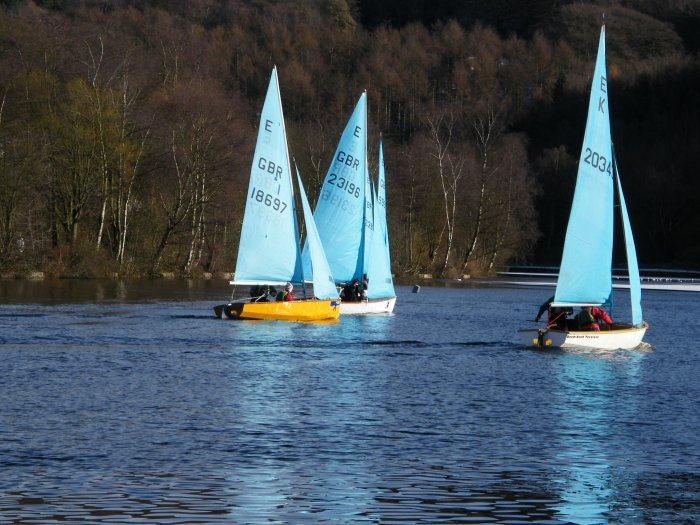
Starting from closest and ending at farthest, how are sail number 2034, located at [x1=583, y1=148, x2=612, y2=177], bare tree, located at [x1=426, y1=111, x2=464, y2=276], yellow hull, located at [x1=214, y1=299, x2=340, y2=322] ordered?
1. sail number 2034, located at [x1=583, y1=148, x2=612, y2=177]
2. yellow hull, located at [x1=214, y1=299, x2=340, y2=322]
3. bare tree, located at [x1=426, y1=111, x2=464, y2=276]

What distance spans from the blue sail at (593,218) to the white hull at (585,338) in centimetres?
A: 108

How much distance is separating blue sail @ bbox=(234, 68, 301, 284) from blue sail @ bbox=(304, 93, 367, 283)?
551cm

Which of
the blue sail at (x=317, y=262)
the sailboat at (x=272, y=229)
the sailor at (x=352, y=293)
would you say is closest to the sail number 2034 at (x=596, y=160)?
the sailboat at (x=272, y=229)

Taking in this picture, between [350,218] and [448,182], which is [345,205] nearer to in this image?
[350,218]


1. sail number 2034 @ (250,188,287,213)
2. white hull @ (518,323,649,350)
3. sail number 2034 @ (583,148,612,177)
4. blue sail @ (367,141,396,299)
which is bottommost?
white hull @ (518,323,649,350)

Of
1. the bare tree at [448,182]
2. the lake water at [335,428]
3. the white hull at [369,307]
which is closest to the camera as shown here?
the lake water at [335,428]

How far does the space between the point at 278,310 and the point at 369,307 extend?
8187 millimetres

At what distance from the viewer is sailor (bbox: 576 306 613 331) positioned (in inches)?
1368

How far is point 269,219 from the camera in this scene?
144 feet

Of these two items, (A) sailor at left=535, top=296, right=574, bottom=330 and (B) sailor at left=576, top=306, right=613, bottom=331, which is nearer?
(B) sailor at left=576, top=306, right=613, bottom=331

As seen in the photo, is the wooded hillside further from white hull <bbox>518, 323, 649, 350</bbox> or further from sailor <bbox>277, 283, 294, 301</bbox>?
white hull <bbox>518, 323, 649, 350</bbox>

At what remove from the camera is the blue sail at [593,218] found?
113ft

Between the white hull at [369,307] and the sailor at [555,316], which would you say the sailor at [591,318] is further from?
the white hull at [369,307]

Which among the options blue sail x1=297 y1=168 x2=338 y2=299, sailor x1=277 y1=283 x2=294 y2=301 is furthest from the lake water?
blue sail x1=297 y1=168 x2=338 y2=299
